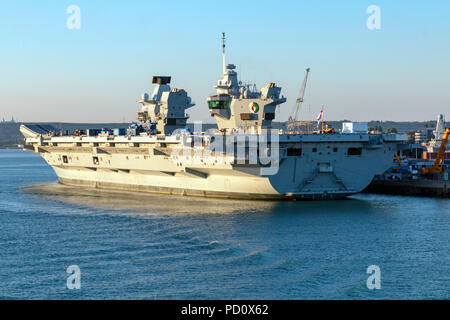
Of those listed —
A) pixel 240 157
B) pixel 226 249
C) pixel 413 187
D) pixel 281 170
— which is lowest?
pixel 226 249

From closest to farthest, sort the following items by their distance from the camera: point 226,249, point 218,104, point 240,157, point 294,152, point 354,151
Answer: point 226,249 → point 240,157 → point 294,152 → point 354,151 → point 218,104

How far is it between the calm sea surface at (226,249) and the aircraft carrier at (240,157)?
39.7 inches

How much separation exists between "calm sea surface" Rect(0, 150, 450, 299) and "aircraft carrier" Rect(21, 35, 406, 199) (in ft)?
3.31

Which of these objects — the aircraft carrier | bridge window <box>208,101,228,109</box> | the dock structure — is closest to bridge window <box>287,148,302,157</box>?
the aircraft carrier

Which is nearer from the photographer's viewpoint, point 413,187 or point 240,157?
point 240,157

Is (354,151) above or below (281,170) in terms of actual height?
above

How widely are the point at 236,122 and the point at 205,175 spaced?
4404mm

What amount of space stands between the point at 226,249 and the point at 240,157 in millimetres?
9051

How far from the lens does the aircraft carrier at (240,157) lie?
91.8 ft

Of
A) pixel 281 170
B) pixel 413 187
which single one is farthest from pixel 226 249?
pixel 413 187

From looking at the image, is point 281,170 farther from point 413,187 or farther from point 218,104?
point 413,187

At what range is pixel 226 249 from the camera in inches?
749

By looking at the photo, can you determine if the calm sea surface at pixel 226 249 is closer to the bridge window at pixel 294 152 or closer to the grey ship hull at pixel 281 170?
the grey ship hull at pixel 281 170

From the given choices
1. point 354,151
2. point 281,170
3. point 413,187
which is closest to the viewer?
point 281,170
